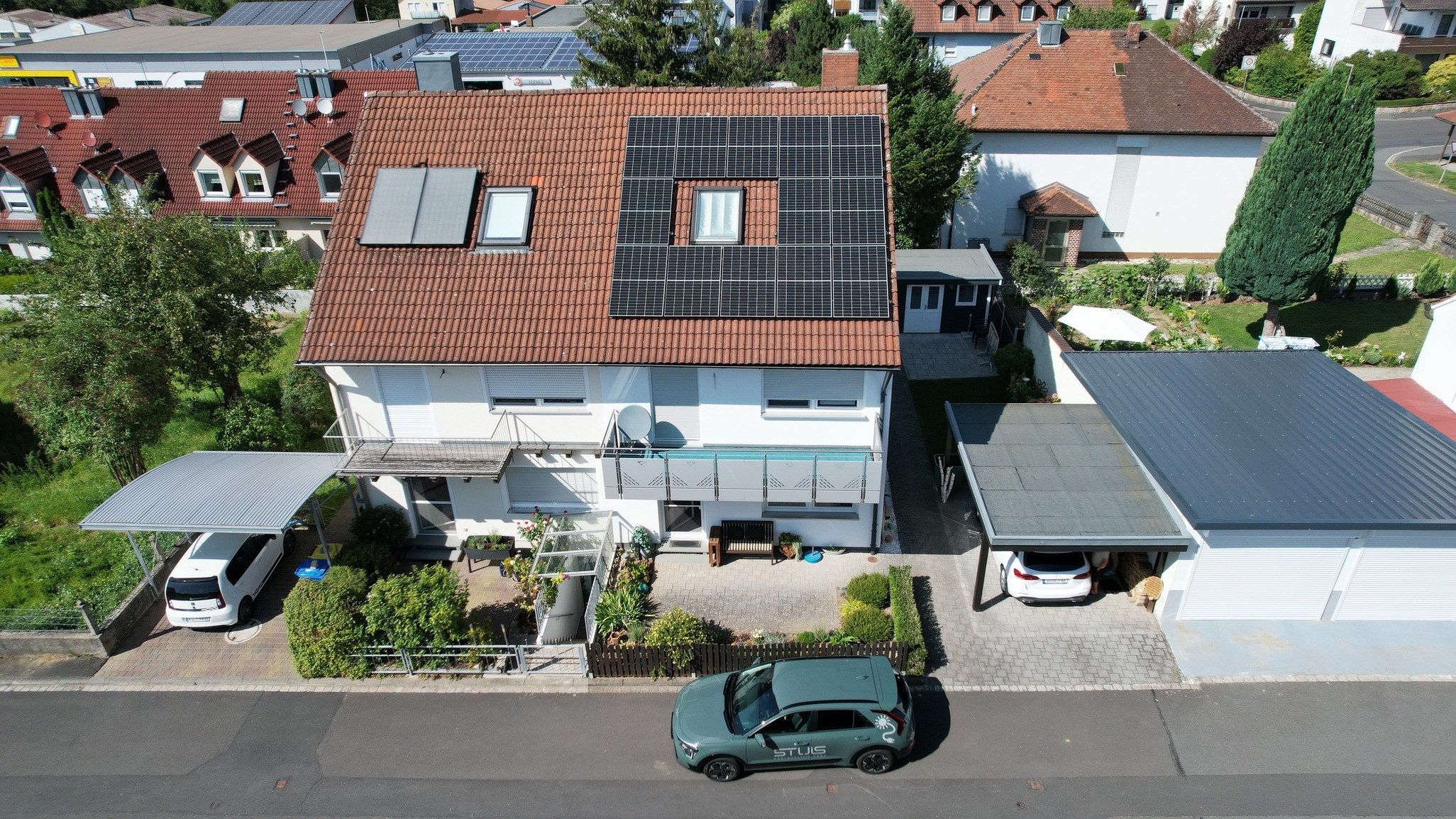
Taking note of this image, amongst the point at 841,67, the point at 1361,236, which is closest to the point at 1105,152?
the point at 1361,236

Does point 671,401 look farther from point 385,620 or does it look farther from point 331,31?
point 331,31

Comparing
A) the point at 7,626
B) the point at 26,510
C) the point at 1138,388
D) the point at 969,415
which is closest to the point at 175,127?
the point at 26,510

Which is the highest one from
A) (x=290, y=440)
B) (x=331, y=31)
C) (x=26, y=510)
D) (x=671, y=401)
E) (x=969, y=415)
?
(x=331, y=31)

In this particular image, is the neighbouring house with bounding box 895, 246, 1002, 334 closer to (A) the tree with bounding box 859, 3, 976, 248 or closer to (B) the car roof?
(A) the tree with bounding box 859, 3, 976, 248

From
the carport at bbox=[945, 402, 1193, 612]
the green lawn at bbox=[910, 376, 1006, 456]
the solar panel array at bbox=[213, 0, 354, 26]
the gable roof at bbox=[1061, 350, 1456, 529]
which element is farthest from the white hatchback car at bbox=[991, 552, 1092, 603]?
the solar panel array at bbox=[213, 0, 354, 26]

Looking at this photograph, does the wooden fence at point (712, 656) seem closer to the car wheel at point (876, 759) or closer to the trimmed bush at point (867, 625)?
the trimmed bush at point (867, 625)

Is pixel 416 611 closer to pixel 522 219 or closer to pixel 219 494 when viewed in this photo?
pixel 219 494
